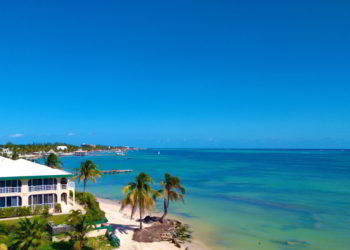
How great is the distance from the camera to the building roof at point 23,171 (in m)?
28.0

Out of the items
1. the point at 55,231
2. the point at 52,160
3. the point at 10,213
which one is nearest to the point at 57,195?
the point at 10,213

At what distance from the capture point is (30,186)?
28.9m

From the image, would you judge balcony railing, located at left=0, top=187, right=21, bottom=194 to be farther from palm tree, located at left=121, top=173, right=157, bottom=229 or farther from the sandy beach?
palm tree, located at left=121, top=173, right=157, bottom=229

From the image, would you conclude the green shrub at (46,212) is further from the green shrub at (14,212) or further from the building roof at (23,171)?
the building roof at (23,171)

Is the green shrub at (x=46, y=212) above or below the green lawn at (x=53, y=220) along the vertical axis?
above

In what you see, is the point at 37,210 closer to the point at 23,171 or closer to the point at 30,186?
the point at 30,186

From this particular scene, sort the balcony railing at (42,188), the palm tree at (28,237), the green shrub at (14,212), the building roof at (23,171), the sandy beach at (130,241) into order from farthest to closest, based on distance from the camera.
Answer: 1. the balcony railing at (42,188)
2. the building roof at (23,171)
3. the green shrub at (14,212)
4. the sandy beach at (130,241)
5. the palm tree at (28,237)

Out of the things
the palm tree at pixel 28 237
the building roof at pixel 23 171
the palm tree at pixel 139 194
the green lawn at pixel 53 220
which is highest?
the building roof at pixel 23 171

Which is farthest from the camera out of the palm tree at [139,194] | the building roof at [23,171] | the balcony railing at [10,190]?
the building roof at [23,171]

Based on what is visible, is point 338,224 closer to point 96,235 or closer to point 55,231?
point 96,235

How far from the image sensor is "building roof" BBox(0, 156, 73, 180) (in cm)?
2802

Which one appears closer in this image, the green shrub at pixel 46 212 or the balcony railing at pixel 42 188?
the green shrub at pixel 46 212

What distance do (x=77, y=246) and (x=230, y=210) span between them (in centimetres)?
2708

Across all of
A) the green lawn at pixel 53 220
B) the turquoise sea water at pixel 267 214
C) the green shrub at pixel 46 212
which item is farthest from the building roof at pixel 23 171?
the turquoise sea water at pixel 267 214
